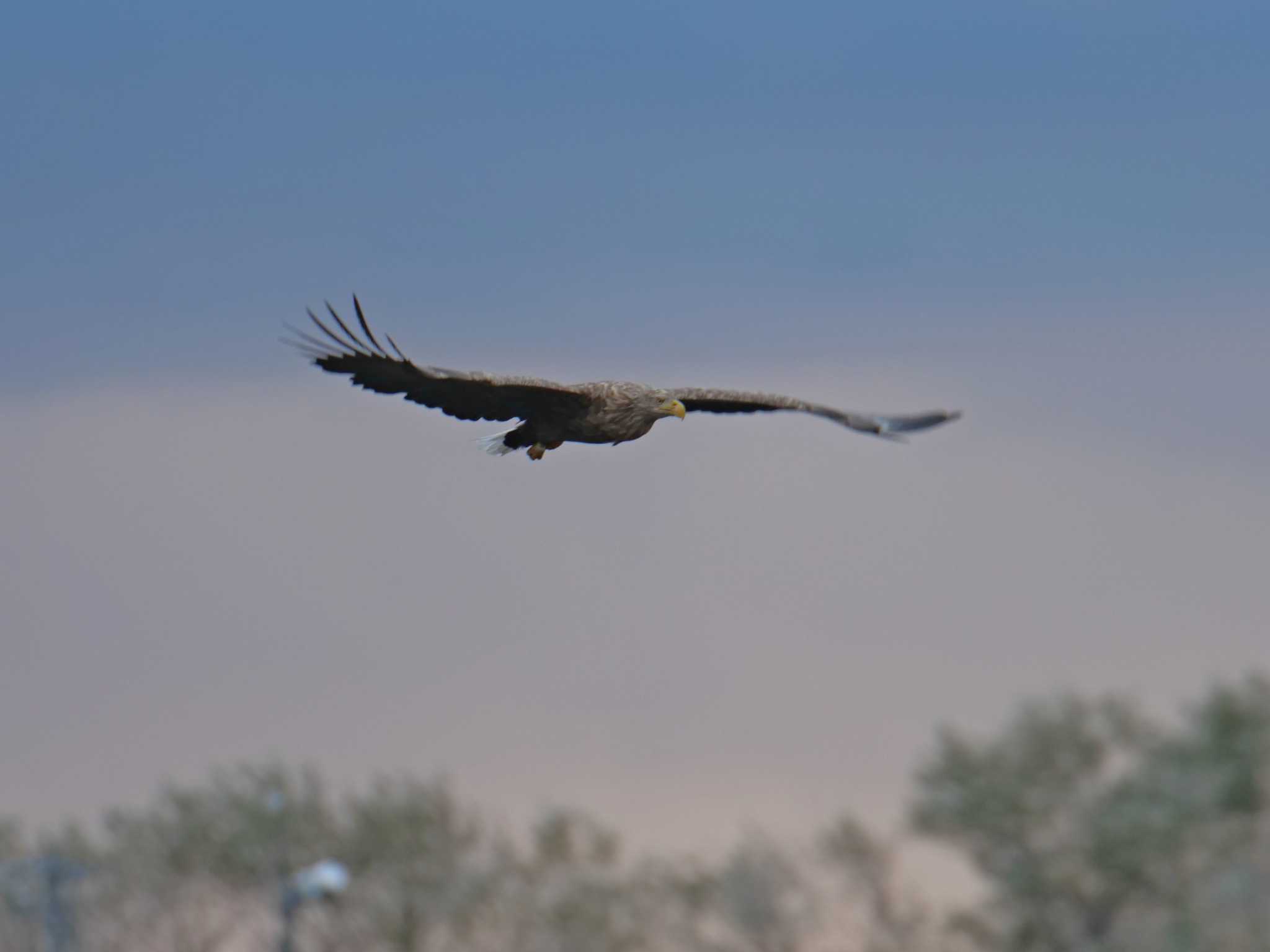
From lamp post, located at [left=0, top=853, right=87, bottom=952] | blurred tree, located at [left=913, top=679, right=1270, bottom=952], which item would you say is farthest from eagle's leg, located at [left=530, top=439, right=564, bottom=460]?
blurred tree, located at [left=913, top=679, right=1270, bottom=952]

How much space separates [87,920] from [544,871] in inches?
346

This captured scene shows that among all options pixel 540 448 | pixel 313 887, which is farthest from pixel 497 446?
pixel 313 887

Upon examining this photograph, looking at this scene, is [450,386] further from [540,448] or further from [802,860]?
[802,860]

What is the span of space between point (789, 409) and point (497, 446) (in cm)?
328

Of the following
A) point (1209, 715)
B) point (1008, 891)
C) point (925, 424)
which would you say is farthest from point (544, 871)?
point (925, 424)

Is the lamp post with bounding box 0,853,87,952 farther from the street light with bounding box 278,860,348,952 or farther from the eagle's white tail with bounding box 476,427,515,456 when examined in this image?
the eagle's white tail with bounding box 476,427,515,456

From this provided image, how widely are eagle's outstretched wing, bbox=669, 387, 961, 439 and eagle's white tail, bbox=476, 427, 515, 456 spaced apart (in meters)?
1.64

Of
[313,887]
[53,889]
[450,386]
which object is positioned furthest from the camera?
[53,889]

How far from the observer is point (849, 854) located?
42969 millimetres

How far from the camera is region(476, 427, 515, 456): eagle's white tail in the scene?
64.3 feet

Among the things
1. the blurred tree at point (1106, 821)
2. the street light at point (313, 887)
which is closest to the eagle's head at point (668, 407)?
the street light at point (313, 887)

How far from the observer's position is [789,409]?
72.2 feet

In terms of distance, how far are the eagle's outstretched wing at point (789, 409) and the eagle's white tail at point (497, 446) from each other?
1643 millimetres

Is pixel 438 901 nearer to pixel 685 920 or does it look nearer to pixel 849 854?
pixel 685 920
